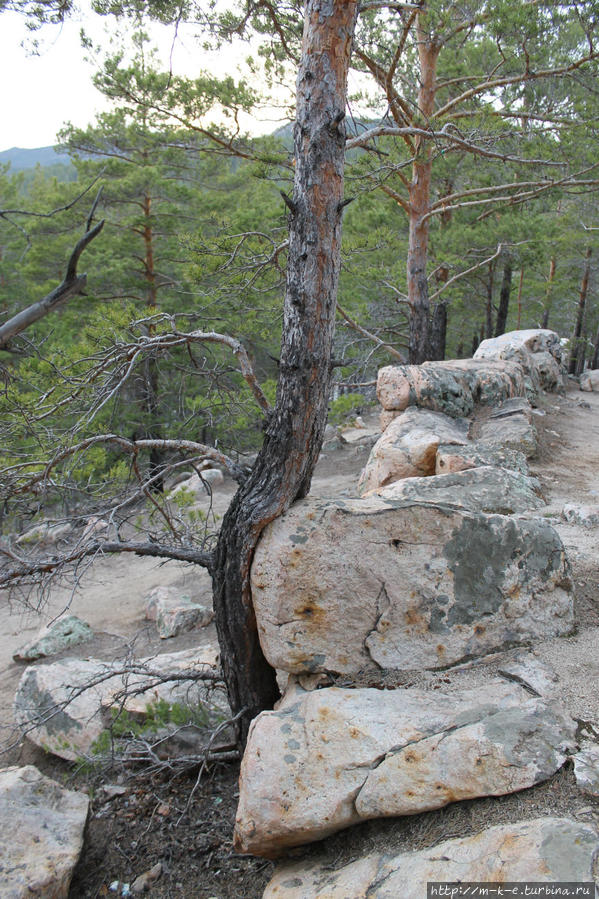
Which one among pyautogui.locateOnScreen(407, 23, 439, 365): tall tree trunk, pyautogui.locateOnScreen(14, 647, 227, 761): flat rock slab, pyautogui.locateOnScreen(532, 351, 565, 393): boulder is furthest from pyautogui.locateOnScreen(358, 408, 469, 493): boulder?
pyautogui.locateOnScreen(532, 351, 565, 393): boulder

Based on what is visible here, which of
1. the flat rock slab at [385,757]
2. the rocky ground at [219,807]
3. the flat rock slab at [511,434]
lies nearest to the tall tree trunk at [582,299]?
the flat rock slab at [511,434]

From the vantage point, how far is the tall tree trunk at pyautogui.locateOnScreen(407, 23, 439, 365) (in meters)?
8.91

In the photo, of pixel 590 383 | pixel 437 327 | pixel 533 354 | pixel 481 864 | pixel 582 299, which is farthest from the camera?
pixel 582 299

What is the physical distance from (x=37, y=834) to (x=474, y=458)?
463cm

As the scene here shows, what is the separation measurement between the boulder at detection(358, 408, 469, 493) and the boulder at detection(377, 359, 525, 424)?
44 cm

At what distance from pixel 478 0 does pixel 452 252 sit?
5532 mm

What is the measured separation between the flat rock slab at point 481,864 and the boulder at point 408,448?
14.4 feet

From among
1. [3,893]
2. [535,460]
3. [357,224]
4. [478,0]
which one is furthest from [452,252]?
[3,893]

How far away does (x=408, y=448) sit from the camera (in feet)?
21.0

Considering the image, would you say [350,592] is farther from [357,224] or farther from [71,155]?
[71,155]

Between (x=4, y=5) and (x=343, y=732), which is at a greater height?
(x=4, y=5)

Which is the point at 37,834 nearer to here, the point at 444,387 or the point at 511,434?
the point at 511,434

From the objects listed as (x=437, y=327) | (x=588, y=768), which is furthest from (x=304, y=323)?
(x=437, y=327)

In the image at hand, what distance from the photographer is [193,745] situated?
3.95 meters
